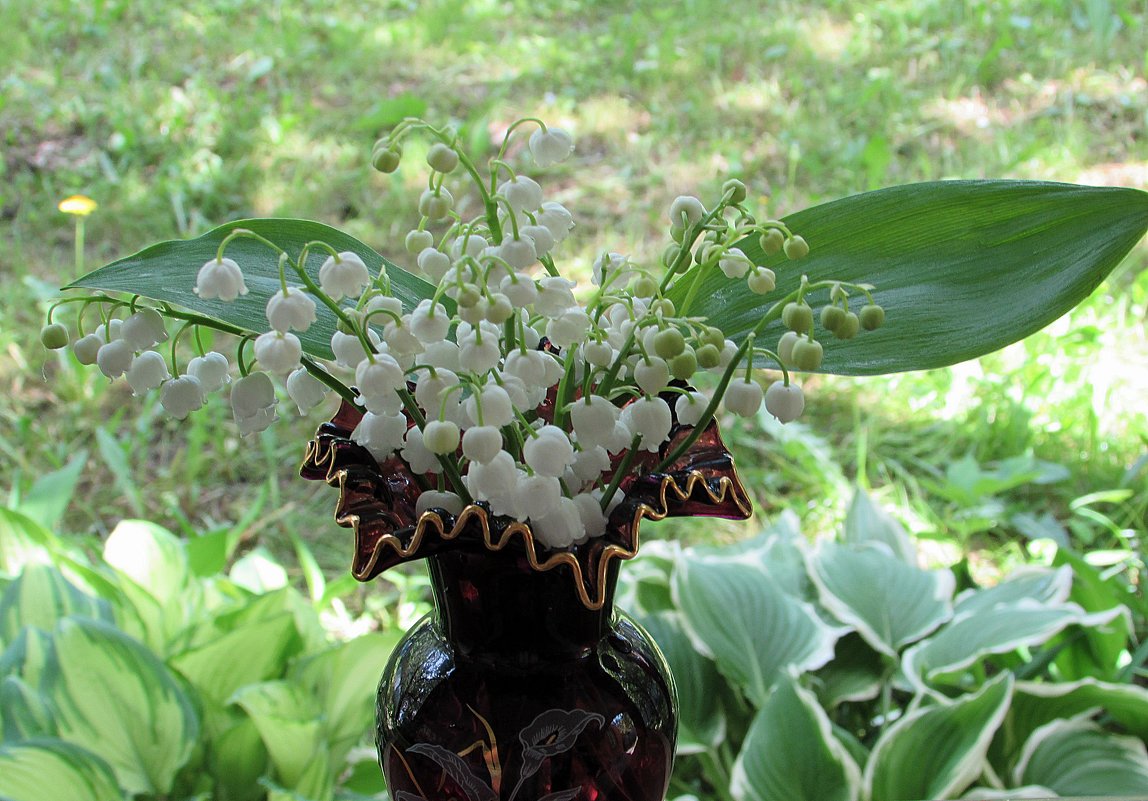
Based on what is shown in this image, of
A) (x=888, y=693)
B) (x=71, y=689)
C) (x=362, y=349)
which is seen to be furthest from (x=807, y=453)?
(x=362, y=349)

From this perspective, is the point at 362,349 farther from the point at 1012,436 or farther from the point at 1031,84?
the point at 1031,84

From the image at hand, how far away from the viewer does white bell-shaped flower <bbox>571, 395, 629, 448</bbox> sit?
46 centimetres

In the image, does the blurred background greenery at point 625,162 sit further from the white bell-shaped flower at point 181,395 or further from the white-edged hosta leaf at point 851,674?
the white bell-shaped flower at point 181,395

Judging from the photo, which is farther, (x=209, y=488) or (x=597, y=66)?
(x=597, y=66)

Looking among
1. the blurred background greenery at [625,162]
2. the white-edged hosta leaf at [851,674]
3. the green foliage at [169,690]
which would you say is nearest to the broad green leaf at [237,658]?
the green foliage at [169,690]

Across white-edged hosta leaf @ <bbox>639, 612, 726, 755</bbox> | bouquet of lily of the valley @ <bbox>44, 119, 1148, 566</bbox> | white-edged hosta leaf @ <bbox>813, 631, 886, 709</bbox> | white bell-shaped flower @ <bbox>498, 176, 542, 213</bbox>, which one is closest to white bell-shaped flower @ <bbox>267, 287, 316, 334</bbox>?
bouquet of lily of the valley @ <bbox>44, 119, 1148, 566</bbox>

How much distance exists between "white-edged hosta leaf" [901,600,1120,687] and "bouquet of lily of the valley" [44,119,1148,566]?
0.67m

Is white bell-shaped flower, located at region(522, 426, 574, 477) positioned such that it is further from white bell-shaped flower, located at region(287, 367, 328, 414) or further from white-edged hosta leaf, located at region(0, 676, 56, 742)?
white-edged hosta leaf, located at region(0, 676, 56, 742)

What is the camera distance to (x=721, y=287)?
1.95ft

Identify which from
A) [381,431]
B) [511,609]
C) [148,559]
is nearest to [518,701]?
[511,609]

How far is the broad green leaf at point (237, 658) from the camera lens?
1.10 metres

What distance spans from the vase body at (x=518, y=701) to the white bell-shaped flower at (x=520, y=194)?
0.52 ft

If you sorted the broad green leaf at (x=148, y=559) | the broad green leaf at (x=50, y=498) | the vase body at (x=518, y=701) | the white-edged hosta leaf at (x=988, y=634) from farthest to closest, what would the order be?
the broad green leaf at (x=50, y=498), the broad green leaf at (x=148, y=559), the white-edged hosta leaf at (x=988, y=634), the vase body at (x=518, y=701)

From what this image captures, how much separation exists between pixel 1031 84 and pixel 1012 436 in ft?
4.20
